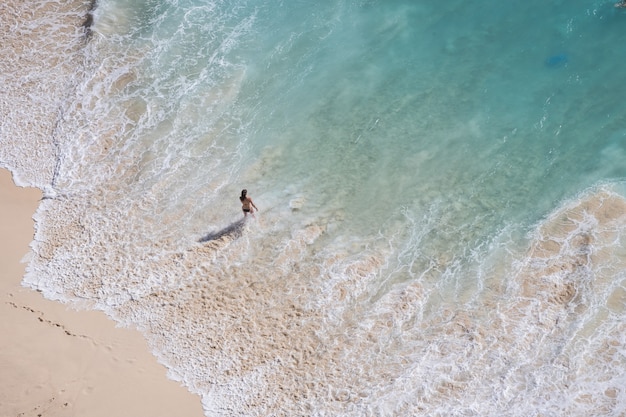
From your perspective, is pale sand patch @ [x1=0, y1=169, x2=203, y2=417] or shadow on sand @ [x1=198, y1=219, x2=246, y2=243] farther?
shadow on sand @ [x1=198, y1=219, x2=246, y2=243]

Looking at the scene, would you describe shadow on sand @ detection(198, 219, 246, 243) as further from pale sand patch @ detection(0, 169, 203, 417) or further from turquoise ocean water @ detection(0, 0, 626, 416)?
pale sand patch @ detection(0, 169, 203, 417)

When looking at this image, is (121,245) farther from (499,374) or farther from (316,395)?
(499,374)

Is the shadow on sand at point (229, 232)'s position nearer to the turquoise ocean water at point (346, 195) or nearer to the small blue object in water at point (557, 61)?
the turquoise ocean water at point (346, 195)

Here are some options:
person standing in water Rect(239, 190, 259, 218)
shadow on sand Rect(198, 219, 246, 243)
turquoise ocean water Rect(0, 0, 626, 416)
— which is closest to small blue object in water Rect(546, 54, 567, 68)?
turquoise ocean water Rect(0, 0, 626, 416)

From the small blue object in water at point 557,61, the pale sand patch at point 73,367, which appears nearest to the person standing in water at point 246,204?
the pale sand patch at point 73,367

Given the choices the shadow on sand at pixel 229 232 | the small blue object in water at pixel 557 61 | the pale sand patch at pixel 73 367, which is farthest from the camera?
the small blue object in water at pixel 557 61

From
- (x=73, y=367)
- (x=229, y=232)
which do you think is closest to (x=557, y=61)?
(x=229, y=232)
